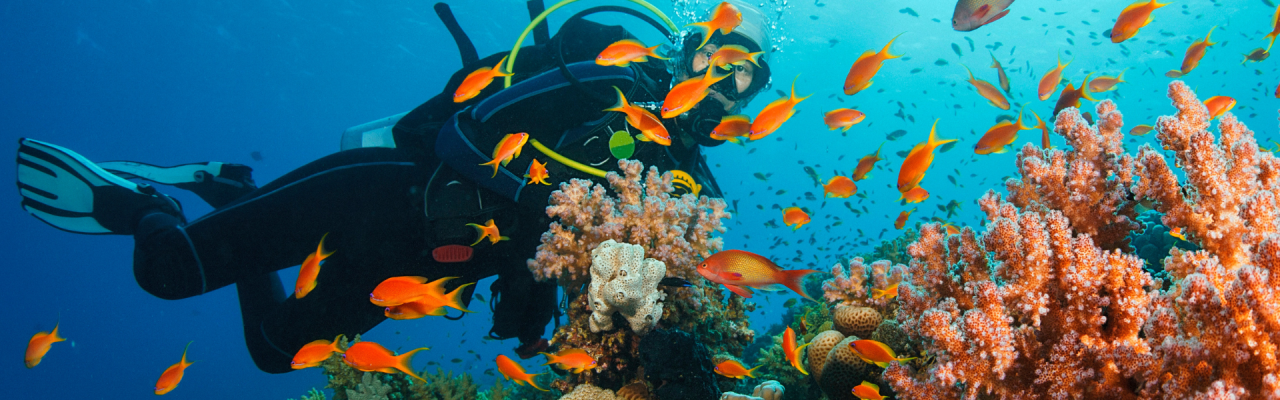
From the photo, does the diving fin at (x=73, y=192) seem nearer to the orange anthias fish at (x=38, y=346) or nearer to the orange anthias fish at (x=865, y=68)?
the orange anthias fish at (x=38, y=346)

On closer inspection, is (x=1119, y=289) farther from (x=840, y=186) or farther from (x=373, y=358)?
(x=840, y=186)

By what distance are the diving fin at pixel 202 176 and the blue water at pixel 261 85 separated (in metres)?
19.8

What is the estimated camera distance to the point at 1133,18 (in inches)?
143

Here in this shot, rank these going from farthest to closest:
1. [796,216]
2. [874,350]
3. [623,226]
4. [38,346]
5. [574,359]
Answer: [796,216], [38,346], [623,226], [574,359], [874,350]

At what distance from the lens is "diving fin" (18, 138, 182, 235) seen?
172 inches

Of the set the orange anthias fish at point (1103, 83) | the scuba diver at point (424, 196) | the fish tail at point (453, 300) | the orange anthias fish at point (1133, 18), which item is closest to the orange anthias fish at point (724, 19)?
the scuba diver at point (424, 196)

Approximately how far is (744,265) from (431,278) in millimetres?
3247

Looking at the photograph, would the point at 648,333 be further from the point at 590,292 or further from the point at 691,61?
the point at 691,61

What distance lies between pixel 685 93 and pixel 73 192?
19.7 feet

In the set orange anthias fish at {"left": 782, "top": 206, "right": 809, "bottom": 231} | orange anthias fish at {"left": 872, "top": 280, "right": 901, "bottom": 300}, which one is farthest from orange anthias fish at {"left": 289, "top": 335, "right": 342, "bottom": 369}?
orange anthias fish at {"left": 782, "top": 206, "right": 809, "bottom": 231}

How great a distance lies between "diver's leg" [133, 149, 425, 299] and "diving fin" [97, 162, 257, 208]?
1.12 meters

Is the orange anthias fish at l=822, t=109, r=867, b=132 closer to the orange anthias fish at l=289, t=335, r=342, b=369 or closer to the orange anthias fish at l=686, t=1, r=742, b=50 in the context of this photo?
the orange anthias fish at l=686, t=1, r=742, b=50

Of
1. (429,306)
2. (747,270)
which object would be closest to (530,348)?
(429,306)

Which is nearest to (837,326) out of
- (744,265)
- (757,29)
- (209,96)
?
(744,265)
